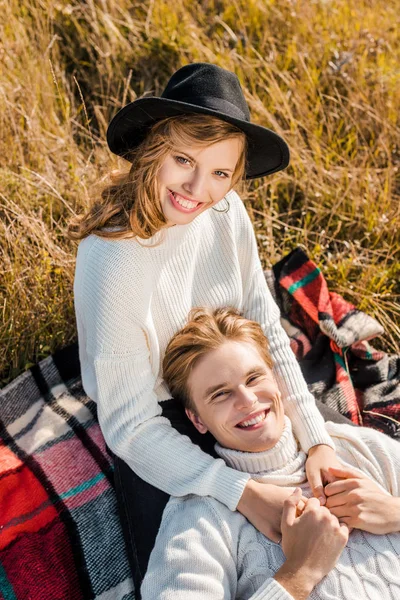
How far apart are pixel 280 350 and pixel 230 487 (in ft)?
2.58

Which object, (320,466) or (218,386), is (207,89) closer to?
(218,386)

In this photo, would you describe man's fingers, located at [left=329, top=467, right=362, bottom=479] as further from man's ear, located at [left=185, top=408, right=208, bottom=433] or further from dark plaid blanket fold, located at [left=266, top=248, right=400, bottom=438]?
dark plaid blanket fold, located at [left=266, top=248, right=400, bottom=438]

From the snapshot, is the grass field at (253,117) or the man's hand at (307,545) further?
the grass field at (253,117)

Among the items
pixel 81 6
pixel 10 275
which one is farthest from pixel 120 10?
pixel 10 275

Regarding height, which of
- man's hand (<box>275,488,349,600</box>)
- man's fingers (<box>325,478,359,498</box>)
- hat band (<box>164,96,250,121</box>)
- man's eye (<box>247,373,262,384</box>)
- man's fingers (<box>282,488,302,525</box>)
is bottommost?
man's fingers (<box>325,478,359,498</box>)

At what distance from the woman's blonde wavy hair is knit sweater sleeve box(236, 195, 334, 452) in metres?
0.49

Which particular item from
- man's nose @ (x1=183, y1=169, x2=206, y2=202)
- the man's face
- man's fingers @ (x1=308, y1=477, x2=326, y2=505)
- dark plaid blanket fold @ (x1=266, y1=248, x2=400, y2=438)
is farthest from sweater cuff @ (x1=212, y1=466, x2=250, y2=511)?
man's nose @ (x1=183, y1=169, x2=206, y2=202)

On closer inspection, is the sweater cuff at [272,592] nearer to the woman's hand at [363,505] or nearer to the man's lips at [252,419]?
the woman's hand at [363,505]

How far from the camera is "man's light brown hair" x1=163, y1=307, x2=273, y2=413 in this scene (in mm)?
2768

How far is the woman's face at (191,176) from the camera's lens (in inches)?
99.7

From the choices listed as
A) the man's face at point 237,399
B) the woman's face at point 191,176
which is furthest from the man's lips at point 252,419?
the woman's face at point 191,176

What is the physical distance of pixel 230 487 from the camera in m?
2.53

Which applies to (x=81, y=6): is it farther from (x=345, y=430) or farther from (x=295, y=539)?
(x=295, y=539)

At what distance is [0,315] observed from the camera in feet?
11.8
